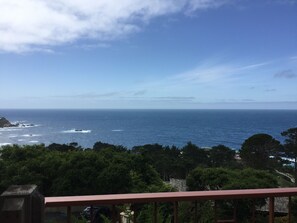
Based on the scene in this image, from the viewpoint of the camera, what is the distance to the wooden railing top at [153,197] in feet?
6.03

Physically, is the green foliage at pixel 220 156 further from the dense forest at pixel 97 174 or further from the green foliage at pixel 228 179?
the green foliage at pixel 228 179

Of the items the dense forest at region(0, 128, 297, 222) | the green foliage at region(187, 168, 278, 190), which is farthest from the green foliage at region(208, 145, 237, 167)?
the green foliage at region(187, 168, 278, 190)

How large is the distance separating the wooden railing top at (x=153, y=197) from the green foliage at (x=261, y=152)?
104 ft

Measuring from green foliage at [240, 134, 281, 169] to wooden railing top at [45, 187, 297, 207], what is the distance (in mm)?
31560

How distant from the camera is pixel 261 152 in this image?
3253 centimetres

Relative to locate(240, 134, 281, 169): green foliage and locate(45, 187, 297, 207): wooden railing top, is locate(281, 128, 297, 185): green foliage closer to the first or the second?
locate(240, 134, 281, 169): green foliage

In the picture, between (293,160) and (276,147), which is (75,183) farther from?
(293,160)

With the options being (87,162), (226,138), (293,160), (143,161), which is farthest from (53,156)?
(226,138)

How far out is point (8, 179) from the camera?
18031 millimetres

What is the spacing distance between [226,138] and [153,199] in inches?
3335

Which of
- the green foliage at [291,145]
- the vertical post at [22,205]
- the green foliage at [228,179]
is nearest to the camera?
the vertical post at [22,205]

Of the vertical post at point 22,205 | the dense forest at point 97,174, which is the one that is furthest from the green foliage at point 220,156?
the vertical post at point 22,205

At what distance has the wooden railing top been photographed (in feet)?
6.03

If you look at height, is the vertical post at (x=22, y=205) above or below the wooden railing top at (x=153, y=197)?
above
